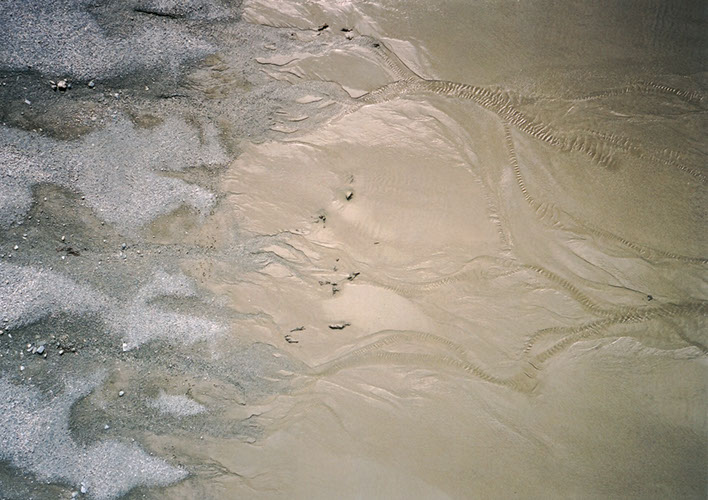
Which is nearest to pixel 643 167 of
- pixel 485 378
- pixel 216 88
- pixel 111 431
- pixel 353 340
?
pixel 485 378

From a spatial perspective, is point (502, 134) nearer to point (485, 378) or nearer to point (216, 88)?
point (485, 378)

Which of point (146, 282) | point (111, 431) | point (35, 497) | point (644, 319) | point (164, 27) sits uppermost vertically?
point (164, 27)

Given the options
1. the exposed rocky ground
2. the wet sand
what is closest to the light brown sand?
the wet sand

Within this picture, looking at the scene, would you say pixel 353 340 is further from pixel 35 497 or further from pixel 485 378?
pixel 35 497

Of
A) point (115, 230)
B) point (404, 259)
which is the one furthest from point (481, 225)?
point (115, 230)

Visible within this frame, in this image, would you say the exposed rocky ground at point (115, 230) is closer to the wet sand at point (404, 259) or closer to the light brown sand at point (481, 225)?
the wet sand at point (404, 259)

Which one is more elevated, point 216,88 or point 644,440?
point 216,88

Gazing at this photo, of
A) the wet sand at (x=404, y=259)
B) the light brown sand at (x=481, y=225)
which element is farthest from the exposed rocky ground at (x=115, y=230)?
the light brown sand at (x=481, y=225)

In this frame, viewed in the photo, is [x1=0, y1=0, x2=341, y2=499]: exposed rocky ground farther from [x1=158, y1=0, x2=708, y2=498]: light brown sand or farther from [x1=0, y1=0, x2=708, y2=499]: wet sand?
[x1=158, y1=0, x2=708, y2=498]: light brown sand
